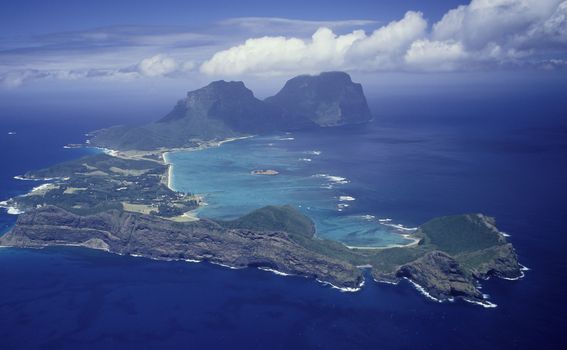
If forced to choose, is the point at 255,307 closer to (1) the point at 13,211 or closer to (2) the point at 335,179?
(1) the point at 13,211

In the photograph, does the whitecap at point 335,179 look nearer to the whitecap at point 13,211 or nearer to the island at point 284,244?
the island at point 284,244

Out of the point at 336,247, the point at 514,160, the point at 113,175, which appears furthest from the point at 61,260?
the point at 514,160

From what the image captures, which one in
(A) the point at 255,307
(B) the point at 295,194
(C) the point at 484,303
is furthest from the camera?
(B) the point at 295,194

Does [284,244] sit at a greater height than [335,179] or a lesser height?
greater

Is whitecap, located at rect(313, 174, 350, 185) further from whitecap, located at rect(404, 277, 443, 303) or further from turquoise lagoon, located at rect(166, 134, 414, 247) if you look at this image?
whitecap, located at rect(404, 277, 443, 303)

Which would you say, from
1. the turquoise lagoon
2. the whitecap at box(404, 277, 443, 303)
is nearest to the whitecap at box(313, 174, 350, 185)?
the turquoise lagoon

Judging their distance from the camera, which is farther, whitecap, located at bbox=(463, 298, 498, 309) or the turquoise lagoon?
the turquoise lagoon

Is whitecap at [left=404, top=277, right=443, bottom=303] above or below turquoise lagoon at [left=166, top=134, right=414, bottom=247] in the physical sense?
below

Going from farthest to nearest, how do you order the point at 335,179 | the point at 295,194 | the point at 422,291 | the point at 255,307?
1. the point at 335,179
2. the point at 295,194
3. the point at 422,291
4. the point at 255,307

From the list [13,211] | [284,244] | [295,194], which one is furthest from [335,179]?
[13,211]
